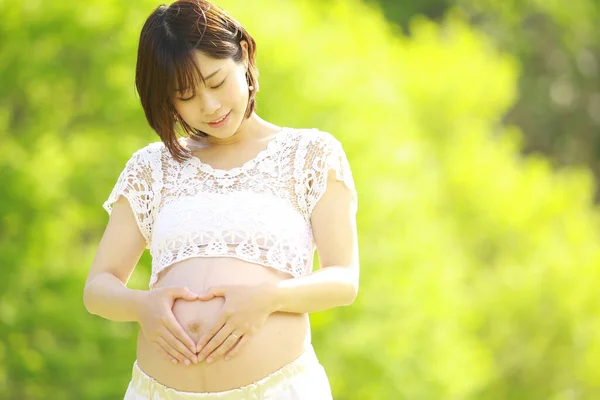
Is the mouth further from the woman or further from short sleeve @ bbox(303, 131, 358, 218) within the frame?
short sleeve @ bbox(303, 131, 358, 218)

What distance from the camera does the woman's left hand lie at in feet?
7.36

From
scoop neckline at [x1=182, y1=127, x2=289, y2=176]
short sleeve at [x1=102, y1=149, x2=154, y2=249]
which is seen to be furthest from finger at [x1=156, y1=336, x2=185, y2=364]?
scoop neckline at [x1=182, y1=127, x2=289, y2=176]

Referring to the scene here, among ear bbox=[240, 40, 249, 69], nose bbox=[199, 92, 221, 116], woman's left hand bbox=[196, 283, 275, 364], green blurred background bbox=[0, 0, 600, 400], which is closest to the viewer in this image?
woman's left hand bbox=[196, 283, 275, 364]

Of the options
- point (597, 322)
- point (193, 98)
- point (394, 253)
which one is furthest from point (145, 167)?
point (597, 322)

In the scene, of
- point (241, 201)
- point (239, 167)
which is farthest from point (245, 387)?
point (239, 167)

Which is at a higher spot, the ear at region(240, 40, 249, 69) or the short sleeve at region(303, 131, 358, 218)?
the ear at region(240, 40, 249, 69)

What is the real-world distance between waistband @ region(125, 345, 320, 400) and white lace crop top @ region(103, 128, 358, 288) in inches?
8.6

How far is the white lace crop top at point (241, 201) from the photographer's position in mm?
2369

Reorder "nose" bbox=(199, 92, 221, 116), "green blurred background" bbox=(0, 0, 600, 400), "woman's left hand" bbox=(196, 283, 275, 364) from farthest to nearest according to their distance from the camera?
"green blurred background" bbox=(0, 0, 600, 400), "nose" bbox=(199, 92, 221, 116), "woman's left hand" bbox=(196, 283, 275, 364)

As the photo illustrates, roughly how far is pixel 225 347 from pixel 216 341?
2cm

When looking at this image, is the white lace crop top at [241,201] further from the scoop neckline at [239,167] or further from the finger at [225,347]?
the finger at [225,347]

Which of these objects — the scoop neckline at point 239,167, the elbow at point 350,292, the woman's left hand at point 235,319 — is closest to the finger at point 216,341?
the woman's left hand at point 235,319

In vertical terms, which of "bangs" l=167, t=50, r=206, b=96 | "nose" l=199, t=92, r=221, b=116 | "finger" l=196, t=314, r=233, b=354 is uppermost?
"bangs" l=167, t=50, r=206, b=96

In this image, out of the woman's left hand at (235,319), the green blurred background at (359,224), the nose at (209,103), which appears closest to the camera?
the woman's left hand at (235,319)
